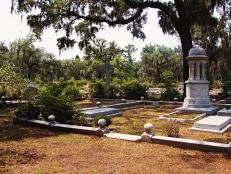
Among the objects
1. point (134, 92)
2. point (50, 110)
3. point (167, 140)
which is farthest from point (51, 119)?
point (134, 92)

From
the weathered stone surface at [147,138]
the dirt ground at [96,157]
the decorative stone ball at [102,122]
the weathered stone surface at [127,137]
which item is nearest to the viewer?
the dirt ground at [96,157]

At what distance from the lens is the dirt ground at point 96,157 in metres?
6.48

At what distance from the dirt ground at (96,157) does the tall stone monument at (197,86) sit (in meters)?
8.30

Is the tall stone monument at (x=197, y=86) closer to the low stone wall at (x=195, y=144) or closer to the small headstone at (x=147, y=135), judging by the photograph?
the small headstone at (x=147, y=135)

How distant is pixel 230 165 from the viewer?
6.86m

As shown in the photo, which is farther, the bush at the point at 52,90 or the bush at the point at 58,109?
the bush at the point at 52,90

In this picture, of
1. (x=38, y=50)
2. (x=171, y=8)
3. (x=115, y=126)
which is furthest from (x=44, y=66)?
(x=115, y=126)

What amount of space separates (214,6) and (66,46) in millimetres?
10728

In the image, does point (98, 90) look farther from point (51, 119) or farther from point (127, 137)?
point (127, 137)

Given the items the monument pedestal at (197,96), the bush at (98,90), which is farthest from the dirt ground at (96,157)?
the bush at (98,90)

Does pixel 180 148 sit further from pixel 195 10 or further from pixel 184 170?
pixel 195 10

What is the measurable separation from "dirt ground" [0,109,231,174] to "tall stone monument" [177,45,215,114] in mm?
8298

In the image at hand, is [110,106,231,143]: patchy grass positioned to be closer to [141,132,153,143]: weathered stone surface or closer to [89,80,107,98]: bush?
[141,132,153,143]: weathered stone surface

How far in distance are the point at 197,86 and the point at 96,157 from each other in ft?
34.5
